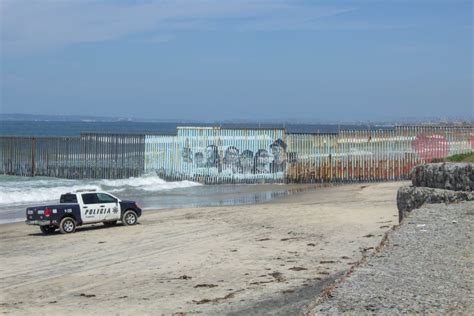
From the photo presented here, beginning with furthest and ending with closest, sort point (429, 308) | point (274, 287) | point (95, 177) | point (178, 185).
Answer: point (95, 177), point (178, 185), point (274, 287), point (429, 308)

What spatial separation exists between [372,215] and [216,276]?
905 centimetres

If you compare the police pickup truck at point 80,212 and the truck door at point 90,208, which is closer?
the police pickup truck at point 80,212

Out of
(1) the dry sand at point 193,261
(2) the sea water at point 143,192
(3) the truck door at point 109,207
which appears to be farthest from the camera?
(2) the sea water at point 143,192

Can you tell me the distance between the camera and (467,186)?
11961 millimetres

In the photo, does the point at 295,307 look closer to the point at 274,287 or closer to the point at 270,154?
the point at 274,287

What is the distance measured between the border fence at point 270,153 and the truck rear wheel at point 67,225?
20910mm

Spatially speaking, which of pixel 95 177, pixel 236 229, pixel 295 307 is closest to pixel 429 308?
pixel 295 307

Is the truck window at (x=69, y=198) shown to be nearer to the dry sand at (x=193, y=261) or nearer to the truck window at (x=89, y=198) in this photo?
the truck window at (x=89, y=198)

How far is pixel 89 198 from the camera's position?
21578 millimetres

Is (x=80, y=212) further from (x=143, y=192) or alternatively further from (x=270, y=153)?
(x=270, y=153)

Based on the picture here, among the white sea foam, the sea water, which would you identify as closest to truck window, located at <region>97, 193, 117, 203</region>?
the sea water

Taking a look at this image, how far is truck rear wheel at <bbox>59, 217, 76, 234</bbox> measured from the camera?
20692 millimetres

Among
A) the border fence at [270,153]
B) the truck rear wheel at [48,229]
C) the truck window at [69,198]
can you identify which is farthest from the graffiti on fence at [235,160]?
the truck rear wheel at [48,229]

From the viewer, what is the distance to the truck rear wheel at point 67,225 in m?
20.7
